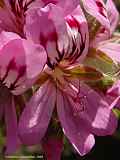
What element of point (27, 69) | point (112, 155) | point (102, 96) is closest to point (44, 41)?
point (27, 69)

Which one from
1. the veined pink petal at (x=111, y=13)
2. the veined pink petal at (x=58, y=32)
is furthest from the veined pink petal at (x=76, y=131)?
the veined pink petal at (x=111, y=13)

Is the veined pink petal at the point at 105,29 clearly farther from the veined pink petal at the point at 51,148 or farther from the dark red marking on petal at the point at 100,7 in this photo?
the veined pink petal at the point at 51,148

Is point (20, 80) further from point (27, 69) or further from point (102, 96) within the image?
point (102, 96)

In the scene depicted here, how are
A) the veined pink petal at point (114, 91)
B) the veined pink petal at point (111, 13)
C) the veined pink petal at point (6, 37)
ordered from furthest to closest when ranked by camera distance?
the veined pink petal at point (111, 13), the veined pink petal at point (114, 91), the veined pink petal at point (6, 37)

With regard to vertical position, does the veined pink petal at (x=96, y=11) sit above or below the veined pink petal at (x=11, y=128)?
above

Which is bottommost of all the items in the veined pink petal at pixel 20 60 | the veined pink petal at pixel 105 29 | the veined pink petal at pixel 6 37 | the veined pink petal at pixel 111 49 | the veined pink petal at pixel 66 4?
the veined pink petal at pixel 111 49

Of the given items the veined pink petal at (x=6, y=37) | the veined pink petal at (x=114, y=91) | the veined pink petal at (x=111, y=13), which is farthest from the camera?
the veined pink petal at (x=111, y=13)

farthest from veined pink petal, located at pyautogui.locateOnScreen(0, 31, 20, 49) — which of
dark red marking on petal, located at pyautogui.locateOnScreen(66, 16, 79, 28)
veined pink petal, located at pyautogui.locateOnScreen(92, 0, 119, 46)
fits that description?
veined pink petal, located at pyautogui.locateOnScreen(92, 0, 119, 46)
